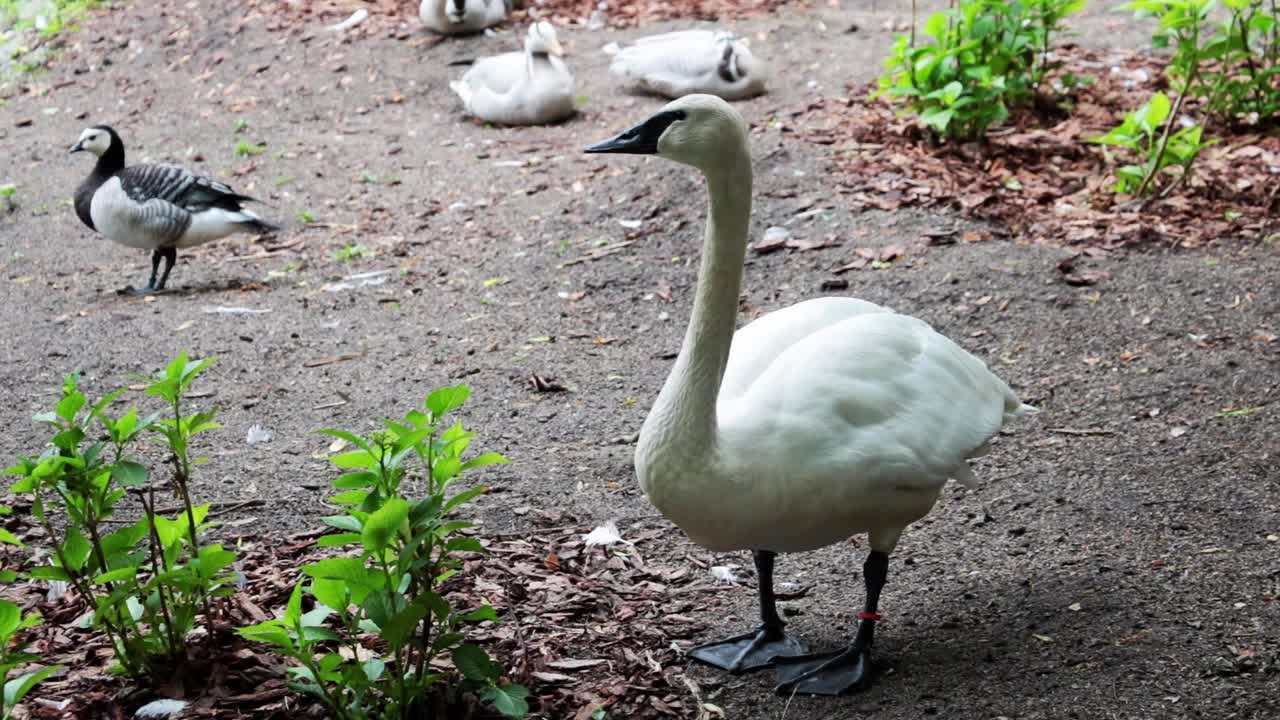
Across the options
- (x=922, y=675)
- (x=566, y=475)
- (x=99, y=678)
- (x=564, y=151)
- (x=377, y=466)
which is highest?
(x=377, y=466)

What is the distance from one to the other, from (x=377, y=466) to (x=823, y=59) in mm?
8236

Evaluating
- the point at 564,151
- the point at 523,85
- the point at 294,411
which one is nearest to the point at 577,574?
the point at 294,411

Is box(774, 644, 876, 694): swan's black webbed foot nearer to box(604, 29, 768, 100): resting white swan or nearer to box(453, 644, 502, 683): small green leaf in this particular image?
box(453, 644, 502, 683): small green leaf

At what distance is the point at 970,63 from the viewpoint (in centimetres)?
727

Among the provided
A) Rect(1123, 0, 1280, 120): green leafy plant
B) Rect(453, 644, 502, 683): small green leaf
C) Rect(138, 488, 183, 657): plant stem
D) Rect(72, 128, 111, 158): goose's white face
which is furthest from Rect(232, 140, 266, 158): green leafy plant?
Rect(453, 644, 502, 683): small green leaf

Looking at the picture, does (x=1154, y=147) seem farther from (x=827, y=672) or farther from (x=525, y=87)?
(x=525, y=87)

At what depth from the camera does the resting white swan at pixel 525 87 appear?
946 cm

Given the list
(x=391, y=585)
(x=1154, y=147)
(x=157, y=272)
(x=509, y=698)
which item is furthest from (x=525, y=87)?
(x=391, y=585)

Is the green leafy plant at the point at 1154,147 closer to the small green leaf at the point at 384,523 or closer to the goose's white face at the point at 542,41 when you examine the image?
the goose's white face at the point at 542,41

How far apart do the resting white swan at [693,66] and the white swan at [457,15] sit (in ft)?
5.86

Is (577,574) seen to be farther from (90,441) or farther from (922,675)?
(90,441)

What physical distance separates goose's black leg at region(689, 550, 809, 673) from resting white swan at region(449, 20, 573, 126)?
6616 mm

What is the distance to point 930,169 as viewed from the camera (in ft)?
23.0

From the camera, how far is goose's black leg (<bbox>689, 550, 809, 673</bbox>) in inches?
132
